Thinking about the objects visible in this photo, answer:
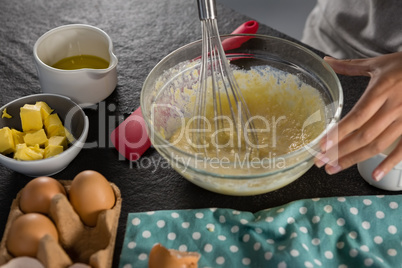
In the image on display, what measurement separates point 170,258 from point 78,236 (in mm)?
172

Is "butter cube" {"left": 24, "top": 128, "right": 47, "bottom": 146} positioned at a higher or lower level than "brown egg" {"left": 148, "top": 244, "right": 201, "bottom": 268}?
lower

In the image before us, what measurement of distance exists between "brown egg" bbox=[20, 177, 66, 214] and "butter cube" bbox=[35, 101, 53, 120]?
189mm

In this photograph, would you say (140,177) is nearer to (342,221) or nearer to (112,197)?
(112,197)

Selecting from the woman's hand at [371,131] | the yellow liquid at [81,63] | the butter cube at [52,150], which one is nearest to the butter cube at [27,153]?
the butter cube at [52,150]

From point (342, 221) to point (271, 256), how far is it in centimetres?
15

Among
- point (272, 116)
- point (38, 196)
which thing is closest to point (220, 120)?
point (272, 116)

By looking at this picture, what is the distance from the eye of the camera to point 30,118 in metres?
1.02

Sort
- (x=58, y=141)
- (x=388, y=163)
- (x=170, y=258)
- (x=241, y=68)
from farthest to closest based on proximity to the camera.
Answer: (x=241, y=68) → (x=58, y=141) → (x=388, y=163) → (x=170, y=258)

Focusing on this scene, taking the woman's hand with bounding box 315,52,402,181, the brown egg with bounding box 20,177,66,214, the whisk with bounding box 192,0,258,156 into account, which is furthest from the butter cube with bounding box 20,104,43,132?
the woman's hand with bounding box 315,52,402,181

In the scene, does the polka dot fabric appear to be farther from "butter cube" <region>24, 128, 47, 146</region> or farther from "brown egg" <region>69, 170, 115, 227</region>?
"butter cube" <region>24, 128, 47, 146</region>

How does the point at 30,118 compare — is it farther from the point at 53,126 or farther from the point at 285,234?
the point at 285,234

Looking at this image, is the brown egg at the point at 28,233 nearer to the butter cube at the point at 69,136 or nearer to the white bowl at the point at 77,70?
the butter cube at the point at 69,136

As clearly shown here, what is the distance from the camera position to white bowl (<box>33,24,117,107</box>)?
3.55 ft

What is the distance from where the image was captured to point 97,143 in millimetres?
1089
